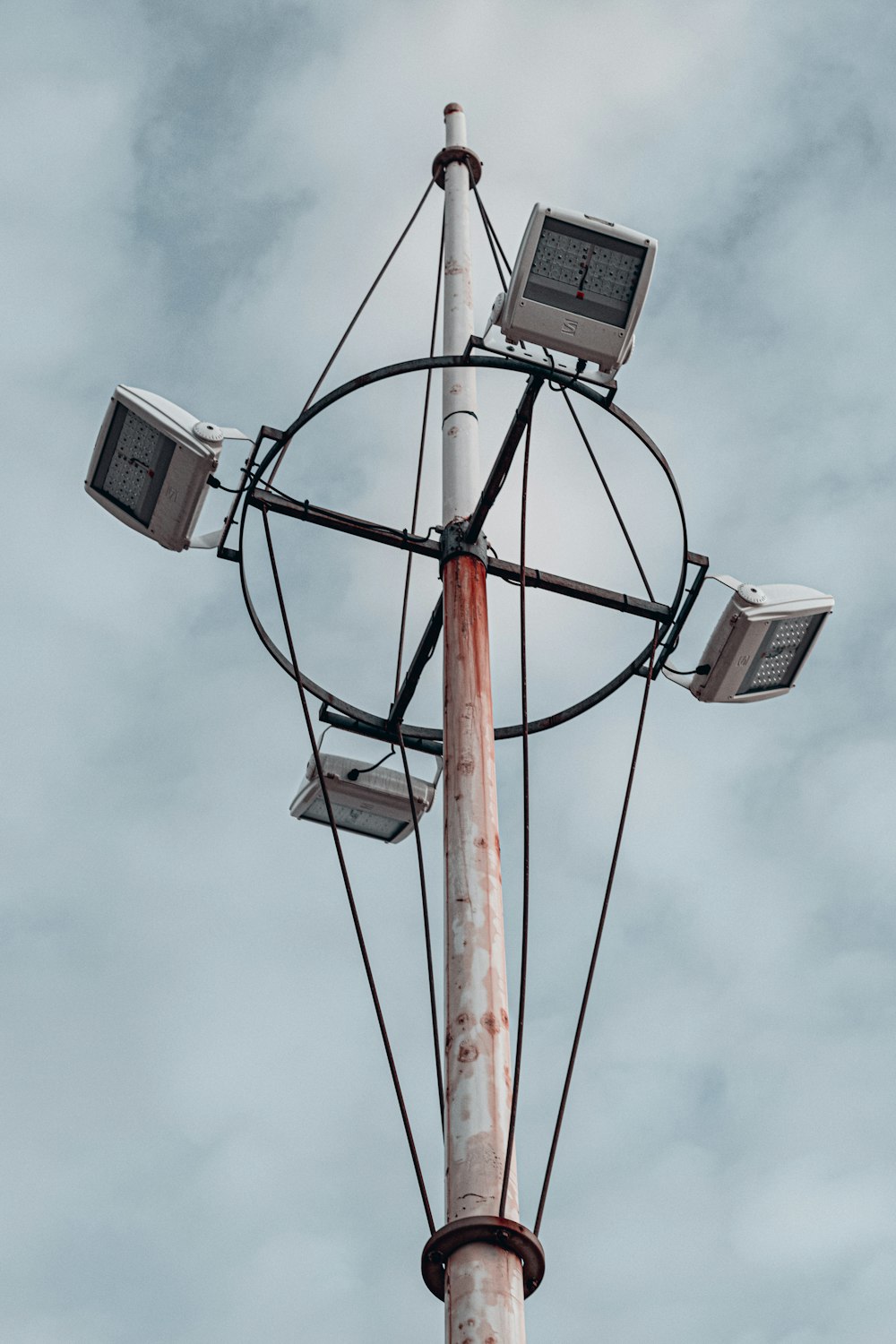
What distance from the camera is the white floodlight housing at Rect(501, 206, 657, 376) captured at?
7.57 meters

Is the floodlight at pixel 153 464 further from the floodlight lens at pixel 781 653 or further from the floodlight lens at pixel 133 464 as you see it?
the floodlight lens at pixel 781 653

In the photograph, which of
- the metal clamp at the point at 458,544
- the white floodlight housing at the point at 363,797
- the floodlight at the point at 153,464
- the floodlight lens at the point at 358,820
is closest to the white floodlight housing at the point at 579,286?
the metal clamp at the point at 458,544

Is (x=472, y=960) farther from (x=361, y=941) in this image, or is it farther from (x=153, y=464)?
(x=153, y=464)


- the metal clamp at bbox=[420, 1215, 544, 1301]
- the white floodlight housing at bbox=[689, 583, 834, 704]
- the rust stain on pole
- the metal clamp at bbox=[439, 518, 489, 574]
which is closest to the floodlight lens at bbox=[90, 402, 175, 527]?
the metal clamp at bbox=[439, 518, 489, 574]

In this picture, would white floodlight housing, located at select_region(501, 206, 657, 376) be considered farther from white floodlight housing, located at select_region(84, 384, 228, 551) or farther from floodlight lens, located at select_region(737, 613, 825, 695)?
floodlight lens, located at select_region(737, 613, 825, 695)

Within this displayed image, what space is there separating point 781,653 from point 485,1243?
4.57m

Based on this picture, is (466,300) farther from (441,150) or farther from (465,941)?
(465,941)

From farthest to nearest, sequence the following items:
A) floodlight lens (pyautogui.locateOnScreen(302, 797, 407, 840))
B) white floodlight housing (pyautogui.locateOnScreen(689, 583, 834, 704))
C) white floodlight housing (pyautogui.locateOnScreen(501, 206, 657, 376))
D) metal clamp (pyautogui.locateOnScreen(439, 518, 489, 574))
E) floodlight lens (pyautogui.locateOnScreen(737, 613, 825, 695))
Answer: floodlight lens (pyautogui.locateOnScreen(302, 797, 407, 840)), floodlight lens (pyautogui.locateOnScreen(737, 613, 825, 695)), white floodlight housing (pyautogui.locateOnScreen(689, 583, 834, 704)), metal clamp (pyautogui.locateOnScreen(439, 518, 489, 574)), white floodlight housing (pyautogui.locateOnScreen(501, 206, 657, 376))

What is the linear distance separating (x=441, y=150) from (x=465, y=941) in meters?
6.50

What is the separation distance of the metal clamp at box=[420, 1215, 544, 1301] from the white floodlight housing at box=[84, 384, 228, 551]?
13.6ft

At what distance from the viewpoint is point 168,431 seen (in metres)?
8.11

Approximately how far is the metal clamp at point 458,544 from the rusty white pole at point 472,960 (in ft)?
0.15

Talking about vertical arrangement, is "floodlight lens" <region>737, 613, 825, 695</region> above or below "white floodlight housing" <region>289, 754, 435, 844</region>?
above

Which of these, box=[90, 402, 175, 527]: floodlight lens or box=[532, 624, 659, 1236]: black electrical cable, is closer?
box=[532, 624, 659, 1236]: black electrical cable
